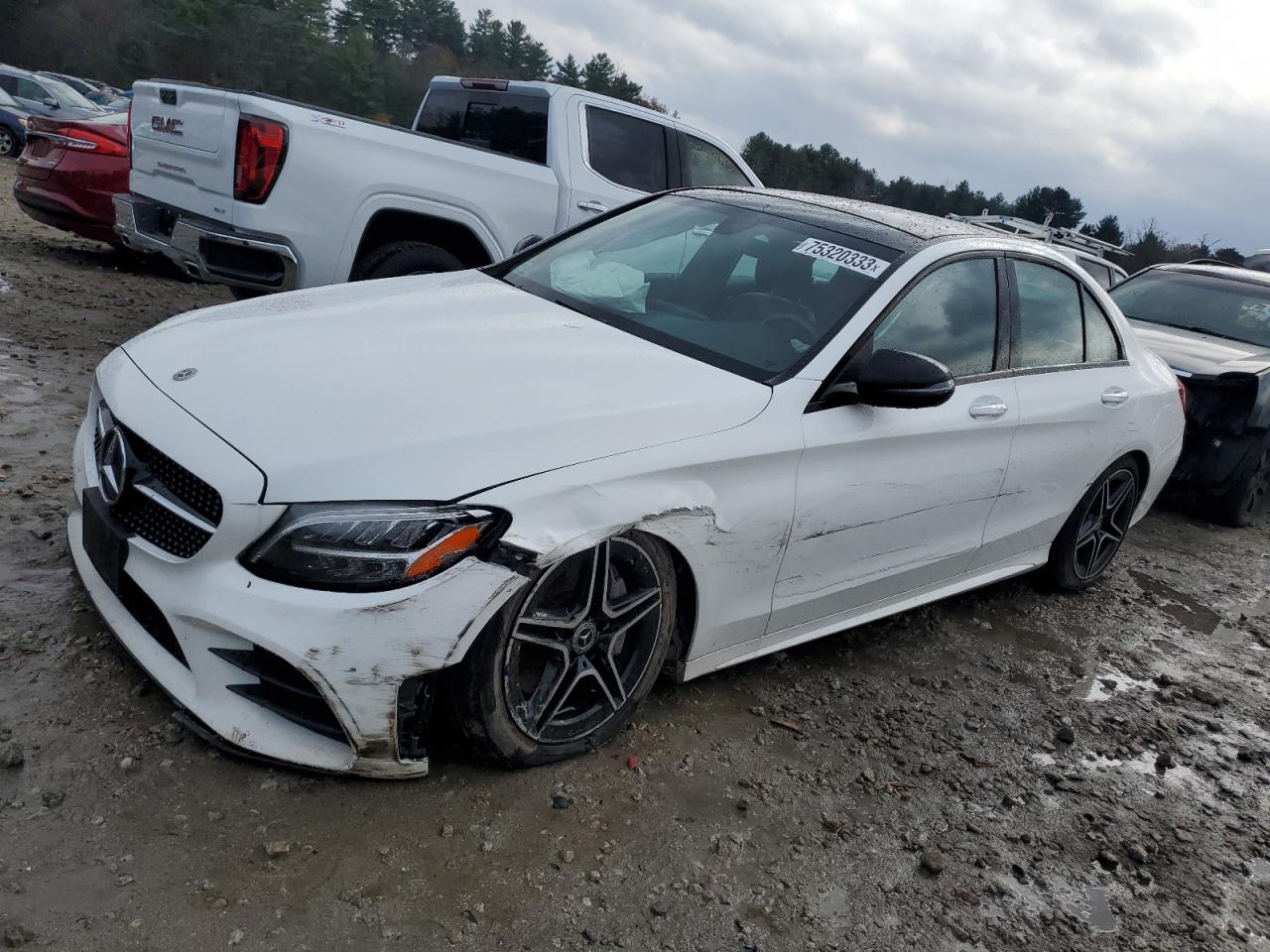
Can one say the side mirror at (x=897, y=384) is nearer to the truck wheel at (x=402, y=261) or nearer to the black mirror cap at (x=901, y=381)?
the black mirror cap at (x=901, y=381)

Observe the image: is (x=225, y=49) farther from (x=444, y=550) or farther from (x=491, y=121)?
(x=444, y=550)

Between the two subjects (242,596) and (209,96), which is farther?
(209,96)

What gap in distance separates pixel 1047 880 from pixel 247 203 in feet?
16.2

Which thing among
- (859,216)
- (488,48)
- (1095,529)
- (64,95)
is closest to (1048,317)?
(859,216)

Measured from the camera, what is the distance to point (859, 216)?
3.93 metres

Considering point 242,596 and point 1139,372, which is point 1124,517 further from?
point 242,596

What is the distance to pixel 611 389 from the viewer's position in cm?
283

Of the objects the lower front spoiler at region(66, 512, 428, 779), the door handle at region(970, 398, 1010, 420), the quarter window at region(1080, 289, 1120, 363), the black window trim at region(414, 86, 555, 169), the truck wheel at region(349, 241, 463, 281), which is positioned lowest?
the lower front spoiler at region(66, 512, 428, 779)

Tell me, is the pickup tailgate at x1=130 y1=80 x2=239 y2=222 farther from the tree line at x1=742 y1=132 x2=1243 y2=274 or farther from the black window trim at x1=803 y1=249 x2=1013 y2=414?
the tree line at x1=742 y1=132 x2=1243 y2=274

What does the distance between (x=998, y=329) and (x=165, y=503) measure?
9.89 feet

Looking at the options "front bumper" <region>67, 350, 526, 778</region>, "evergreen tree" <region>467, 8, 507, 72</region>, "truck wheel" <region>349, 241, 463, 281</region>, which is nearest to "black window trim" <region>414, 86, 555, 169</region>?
"truck wheel" <region>349, 241, 463, 281</region>

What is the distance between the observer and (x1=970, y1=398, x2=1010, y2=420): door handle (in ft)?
12.2

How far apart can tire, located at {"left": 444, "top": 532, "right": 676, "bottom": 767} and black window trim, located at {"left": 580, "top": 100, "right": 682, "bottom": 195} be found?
4504 millimetres

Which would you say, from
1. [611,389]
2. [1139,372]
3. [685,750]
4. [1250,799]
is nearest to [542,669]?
[685,750]
